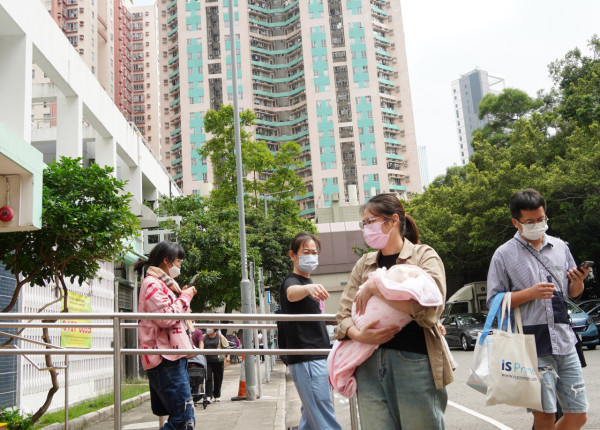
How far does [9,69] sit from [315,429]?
11.6 meters

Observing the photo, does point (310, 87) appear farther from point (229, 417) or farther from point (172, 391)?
point (172, 391)

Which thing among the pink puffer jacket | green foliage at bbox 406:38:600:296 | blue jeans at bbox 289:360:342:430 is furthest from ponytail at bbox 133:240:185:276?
green foliage at bbox 406:38:600:296

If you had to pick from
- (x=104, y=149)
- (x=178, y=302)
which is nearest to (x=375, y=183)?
(x=104, y=149)

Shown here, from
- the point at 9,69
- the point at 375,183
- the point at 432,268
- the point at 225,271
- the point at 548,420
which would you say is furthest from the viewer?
the point at 375,183

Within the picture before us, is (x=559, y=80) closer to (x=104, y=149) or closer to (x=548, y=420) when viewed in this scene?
(x=104, y=149)

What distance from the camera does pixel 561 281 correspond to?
3.80 m

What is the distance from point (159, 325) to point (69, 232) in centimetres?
399

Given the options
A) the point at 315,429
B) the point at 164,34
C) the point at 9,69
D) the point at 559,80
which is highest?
the point at 164,34

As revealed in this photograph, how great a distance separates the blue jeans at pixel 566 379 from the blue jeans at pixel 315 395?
1.36 meters

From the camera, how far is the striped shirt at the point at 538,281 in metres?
3.64

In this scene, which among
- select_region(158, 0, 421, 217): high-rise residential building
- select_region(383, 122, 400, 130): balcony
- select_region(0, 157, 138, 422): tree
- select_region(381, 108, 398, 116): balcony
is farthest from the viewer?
select_region(381, 108, 398, 116): balcony

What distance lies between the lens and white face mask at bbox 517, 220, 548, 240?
3.82 m

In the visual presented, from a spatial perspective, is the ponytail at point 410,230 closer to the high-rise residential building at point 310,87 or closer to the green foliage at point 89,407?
the green foliage at point 89,407

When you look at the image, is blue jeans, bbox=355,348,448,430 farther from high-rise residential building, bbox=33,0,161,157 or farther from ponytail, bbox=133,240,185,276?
high-rise residential building, bbox=33,0,161,157
